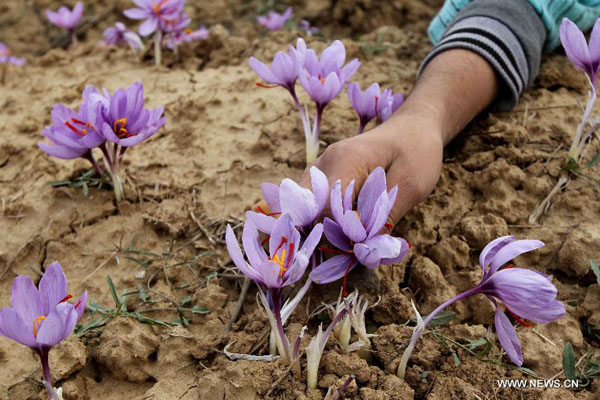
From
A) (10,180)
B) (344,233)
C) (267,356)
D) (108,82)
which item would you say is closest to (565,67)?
(344,233)

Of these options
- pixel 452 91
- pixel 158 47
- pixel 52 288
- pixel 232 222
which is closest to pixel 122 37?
pixel 158 47

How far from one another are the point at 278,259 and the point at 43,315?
571 millimetres

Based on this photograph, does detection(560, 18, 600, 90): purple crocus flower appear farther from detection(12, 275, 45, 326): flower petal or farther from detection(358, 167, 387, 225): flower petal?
detection(12, 275, 45, 326): flower petal

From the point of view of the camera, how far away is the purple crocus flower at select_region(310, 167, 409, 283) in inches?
52.6

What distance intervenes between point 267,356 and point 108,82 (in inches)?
80.4

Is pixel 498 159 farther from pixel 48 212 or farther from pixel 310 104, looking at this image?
pixel 48 212

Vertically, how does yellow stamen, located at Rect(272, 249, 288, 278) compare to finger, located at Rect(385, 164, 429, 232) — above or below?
above

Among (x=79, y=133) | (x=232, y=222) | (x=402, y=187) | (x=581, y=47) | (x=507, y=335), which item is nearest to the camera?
(x=507, y=335)

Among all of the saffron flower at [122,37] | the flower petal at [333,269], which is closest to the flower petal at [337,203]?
the flower petal at [333,269]

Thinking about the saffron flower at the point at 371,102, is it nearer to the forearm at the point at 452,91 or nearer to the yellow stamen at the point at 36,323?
the forearm at the point at 452,91

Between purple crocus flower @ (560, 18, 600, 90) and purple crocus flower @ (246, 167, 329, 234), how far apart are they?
3.05 feet

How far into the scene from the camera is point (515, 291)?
1.27 metres

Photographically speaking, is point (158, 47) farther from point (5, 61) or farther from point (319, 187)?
point (319, 187)

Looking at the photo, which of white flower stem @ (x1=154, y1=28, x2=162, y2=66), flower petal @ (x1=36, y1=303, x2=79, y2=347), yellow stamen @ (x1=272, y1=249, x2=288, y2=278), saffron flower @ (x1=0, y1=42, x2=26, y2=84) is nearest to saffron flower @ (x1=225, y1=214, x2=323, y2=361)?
yellow stamen @ (x1=272, y1=249, x2=288, y2=278)
